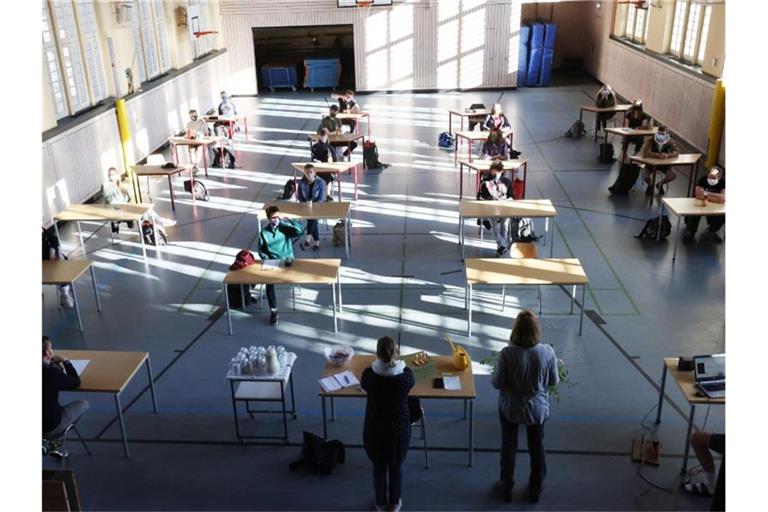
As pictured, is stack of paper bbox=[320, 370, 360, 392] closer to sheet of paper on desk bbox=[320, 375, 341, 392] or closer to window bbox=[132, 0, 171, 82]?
sheet of paper on desk bbox=[320, 375, 341, 392]

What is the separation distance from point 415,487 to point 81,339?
485 centimetres

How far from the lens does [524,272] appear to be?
777 cm

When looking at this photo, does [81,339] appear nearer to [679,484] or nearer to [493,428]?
[493,428]

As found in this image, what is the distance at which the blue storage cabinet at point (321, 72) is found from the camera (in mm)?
25531

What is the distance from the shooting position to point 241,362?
6.11 metres

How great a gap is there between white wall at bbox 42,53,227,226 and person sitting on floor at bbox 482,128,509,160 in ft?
25.7

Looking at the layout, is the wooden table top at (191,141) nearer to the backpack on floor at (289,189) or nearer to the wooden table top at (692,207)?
the backpack on floor at (289,189)

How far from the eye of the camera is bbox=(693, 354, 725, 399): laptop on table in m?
5.41

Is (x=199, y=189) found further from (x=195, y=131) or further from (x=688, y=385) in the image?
(x=688, y=385)

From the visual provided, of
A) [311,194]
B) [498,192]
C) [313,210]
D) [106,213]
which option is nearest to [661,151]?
[498,192]

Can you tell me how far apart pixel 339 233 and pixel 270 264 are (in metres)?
2.74

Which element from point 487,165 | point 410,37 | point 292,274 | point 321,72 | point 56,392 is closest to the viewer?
point 56,392

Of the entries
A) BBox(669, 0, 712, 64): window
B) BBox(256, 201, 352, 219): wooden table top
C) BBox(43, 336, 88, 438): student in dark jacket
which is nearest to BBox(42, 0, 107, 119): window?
BBox(256, 201, 352, 219): wooden table top
